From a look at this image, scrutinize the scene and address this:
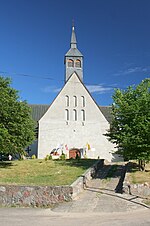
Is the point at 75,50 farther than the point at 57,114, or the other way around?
the point at 75,50

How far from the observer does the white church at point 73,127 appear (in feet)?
109

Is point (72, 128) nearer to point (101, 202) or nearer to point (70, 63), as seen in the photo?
point (70, 63)

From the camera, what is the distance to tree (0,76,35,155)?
17.1 meters

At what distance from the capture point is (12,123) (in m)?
17.8

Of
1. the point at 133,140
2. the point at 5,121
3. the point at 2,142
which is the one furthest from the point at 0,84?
the point at 133,140

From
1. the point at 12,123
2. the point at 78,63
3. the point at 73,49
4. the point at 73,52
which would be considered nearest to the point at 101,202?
the point at 12,123

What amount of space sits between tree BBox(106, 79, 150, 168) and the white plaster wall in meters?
16.1

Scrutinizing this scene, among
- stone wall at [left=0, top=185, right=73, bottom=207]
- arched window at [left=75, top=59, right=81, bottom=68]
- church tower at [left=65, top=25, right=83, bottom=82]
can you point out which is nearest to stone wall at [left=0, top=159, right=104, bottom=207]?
stone wall at [left=0, top=185, right=73, bottom=207]

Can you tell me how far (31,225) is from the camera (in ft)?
27.5

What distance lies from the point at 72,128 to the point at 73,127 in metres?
0.20

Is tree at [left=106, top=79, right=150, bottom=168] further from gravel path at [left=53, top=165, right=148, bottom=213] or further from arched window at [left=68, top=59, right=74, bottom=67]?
arched window at [left=68, top=59, right=74, bottom=67]

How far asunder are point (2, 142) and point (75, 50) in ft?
88.4

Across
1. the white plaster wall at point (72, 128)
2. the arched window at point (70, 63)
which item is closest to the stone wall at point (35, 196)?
the white plaster wall at point (72, 128)

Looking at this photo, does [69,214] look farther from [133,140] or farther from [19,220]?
[133,140]
